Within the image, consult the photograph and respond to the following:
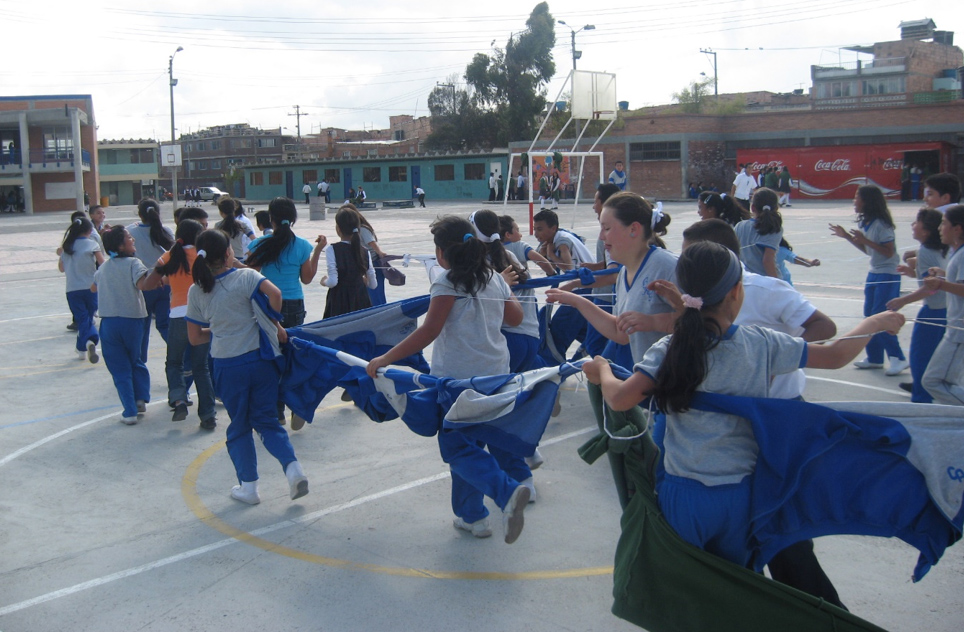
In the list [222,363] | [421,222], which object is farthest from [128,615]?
[421,222]

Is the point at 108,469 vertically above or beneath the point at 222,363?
beneath

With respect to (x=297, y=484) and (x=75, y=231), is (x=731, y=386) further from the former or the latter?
(x=75, y=231)

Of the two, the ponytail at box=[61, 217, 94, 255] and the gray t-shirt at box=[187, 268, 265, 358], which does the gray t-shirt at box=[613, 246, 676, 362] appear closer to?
the gray t-shirt at box=[187, 268, 265, 358]

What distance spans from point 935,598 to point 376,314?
361 centimetres

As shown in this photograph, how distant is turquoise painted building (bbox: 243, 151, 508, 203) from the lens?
5762 cm

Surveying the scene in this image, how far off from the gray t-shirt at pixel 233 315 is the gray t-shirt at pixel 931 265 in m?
5.23

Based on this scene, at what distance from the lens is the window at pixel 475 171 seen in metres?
57.4

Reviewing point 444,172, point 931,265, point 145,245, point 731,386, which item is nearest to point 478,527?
point 731,386

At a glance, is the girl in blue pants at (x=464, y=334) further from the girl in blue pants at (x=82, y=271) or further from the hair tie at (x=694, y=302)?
the girl in blue pants at (x=82, y=271)

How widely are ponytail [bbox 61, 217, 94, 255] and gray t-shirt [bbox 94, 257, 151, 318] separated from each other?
7.67ft

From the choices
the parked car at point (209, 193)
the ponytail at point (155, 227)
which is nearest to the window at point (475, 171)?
the parked car at point (209, 193)

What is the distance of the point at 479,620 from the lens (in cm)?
389

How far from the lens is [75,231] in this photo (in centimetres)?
934

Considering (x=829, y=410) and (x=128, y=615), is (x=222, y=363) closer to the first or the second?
(x=128, y=615)
